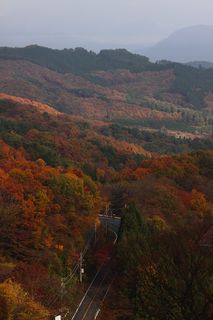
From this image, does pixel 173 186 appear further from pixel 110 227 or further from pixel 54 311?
pixel 54 311

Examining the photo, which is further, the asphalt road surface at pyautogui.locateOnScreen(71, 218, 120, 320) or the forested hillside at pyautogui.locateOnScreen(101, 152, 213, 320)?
the asphalt road surface at pyautogui.locateOnScreen(71, 218, 120, 320)

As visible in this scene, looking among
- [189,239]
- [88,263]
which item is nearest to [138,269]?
[189,239]

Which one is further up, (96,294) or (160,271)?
(160,271)

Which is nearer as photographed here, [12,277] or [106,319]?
[12,277]

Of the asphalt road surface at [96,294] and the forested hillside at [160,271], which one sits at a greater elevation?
the forested hillside at [160,271]

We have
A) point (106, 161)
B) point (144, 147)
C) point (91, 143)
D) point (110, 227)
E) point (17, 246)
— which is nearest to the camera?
point (17, 246)

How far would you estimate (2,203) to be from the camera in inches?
1112

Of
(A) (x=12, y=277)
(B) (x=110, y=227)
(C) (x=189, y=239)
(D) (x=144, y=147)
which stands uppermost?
(C) (x=189, y=239)

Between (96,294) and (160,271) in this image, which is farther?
(96,294)

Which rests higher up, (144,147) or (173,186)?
(173,186)

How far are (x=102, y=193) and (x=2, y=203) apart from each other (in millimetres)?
15575

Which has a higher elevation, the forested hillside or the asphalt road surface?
the forested hillside

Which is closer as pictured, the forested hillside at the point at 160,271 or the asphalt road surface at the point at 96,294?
the forested hillside at the point at 160,271

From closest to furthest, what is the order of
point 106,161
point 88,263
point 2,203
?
point 2,203 → point 88,263 → point 106,161
